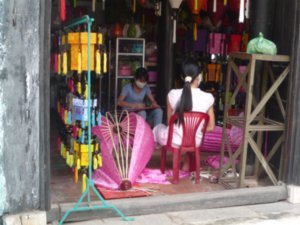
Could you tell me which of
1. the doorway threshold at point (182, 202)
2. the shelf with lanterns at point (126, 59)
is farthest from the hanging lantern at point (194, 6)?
the doorway threshold at point (182, 202)

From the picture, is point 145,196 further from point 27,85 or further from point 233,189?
point 27,85

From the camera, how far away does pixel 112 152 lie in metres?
5.23

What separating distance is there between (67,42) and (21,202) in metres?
1.49

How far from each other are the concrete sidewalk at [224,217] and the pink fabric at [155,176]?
92 centimetres

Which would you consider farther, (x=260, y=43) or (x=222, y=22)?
(x=222, y=22)

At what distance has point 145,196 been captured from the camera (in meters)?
4.88

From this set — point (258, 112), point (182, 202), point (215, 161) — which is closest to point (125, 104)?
point (215, 161)

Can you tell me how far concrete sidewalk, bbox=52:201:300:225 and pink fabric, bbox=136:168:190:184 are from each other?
36.2 inches

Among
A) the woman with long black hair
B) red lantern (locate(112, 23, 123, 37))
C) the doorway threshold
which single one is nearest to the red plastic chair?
the woman with long black hair

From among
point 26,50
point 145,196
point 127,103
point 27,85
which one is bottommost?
point 145,196

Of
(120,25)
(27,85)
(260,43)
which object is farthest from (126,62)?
(27,85)

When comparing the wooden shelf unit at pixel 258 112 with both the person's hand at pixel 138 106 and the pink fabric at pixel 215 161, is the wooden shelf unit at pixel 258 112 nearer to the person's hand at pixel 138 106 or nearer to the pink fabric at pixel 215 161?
the pink fabric at pixel 215 161

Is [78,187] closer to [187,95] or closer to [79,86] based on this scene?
[79,86]

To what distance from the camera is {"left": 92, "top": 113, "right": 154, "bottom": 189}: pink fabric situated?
5.09 meters
